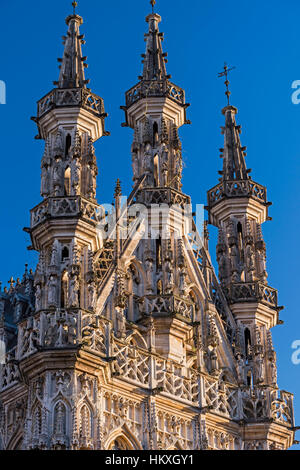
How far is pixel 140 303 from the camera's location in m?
38.0

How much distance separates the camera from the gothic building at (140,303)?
1291 inches

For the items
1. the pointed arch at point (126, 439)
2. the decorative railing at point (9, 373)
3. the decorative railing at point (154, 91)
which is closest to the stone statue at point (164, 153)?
the decorative railing at point (154, 91)

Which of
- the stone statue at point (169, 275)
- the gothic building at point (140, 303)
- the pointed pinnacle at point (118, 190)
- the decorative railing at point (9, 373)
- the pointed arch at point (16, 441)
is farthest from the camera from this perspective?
the pointed pinnacle at point (118, 190)

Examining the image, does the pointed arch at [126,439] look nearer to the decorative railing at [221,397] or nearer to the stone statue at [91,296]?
the decorative railing at [221,397]

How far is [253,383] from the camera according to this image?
39719 millimetres

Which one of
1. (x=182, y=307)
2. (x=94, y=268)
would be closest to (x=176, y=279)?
(x=182, y=307)

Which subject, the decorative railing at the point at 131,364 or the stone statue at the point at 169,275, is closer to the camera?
the decorative railing at the point at 131,364

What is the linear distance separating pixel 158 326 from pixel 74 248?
14.7 feet

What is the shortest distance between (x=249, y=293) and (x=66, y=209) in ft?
31.0

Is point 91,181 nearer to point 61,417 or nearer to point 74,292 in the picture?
point 74,292

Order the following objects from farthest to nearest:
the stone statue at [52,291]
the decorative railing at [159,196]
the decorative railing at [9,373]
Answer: the decorative railing at [159,196]
the decorative railing at [9,373]
the stone statue at [52,291]

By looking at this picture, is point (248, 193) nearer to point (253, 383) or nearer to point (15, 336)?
point (253, 383)

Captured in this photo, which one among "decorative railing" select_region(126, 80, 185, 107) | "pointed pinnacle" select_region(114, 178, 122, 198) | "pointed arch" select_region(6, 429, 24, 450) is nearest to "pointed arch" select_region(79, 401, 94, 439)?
"pointed arch" select_region(6, 429, 24, 450)

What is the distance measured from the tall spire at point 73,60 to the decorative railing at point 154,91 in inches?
129
